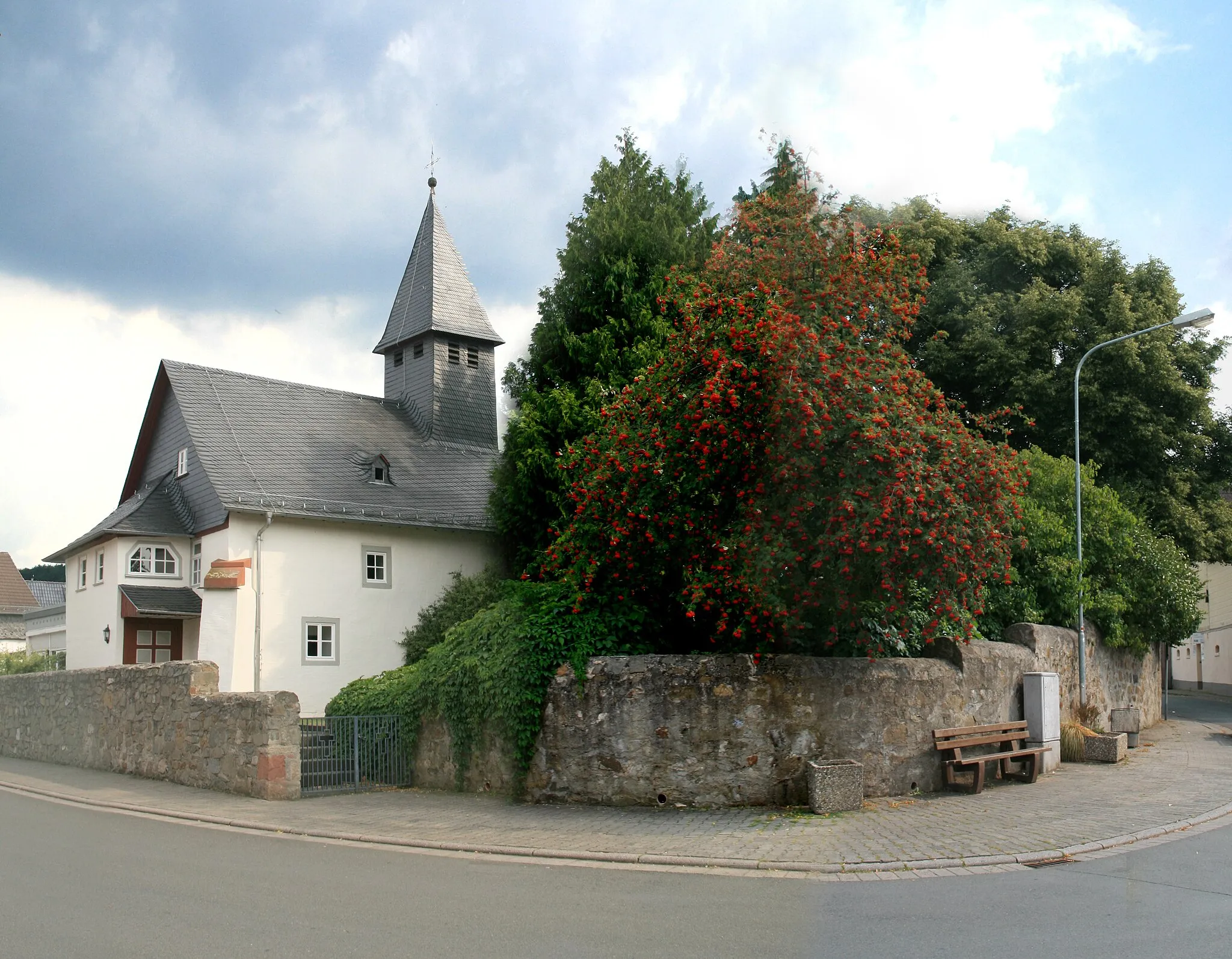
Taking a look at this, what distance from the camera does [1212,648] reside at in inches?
1921

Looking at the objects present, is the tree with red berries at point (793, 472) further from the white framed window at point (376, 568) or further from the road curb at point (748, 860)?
the white framed window at point (376, 568)

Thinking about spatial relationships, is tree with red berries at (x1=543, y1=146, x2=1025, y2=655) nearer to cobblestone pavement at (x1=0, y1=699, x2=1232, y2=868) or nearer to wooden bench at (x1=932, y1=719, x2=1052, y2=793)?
wooden bench at (x1=932, y1=719, x2=1052, y2=793)

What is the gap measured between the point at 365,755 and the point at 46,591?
67.3 meters

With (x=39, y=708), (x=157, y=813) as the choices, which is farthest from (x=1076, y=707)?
(x=39, y=708)

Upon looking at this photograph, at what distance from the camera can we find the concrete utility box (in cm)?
1550

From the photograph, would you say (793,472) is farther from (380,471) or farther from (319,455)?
(319,455)

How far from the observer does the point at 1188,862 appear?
950 centimetres

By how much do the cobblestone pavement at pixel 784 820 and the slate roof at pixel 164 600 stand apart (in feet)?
30.4

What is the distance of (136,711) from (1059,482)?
1833cm

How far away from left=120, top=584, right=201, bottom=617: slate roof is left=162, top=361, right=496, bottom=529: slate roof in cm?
289

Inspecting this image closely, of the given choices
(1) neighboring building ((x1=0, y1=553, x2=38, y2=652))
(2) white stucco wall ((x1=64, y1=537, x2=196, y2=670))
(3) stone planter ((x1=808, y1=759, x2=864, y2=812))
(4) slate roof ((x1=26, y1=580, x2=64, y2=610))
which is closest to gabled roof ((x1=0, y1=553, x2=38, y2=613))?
(1) neighboring building ((x1=0, y1=553, x2=38, y2=652))

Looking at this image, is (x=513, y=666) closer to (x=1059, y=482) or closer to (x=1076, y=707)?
(x=1076, y=707)

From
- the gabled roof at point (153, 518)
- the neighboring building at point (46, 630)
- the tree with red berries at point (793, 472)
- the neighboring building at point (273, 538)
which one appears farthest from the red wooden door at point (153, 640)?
the neighboring building at point (46, 630)

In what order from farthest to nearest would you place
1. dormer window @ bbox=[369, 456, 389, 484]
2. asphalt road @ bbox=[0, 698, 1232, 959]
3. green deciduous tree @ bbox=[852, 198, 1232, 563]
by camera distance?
dormer window @ bbox=[369, 456, 389, 484] < green deciduous tree @ bbox=[852, 198, 1232, 563] < asphalt road @ bbox=[0, 698, 1232, 959]
